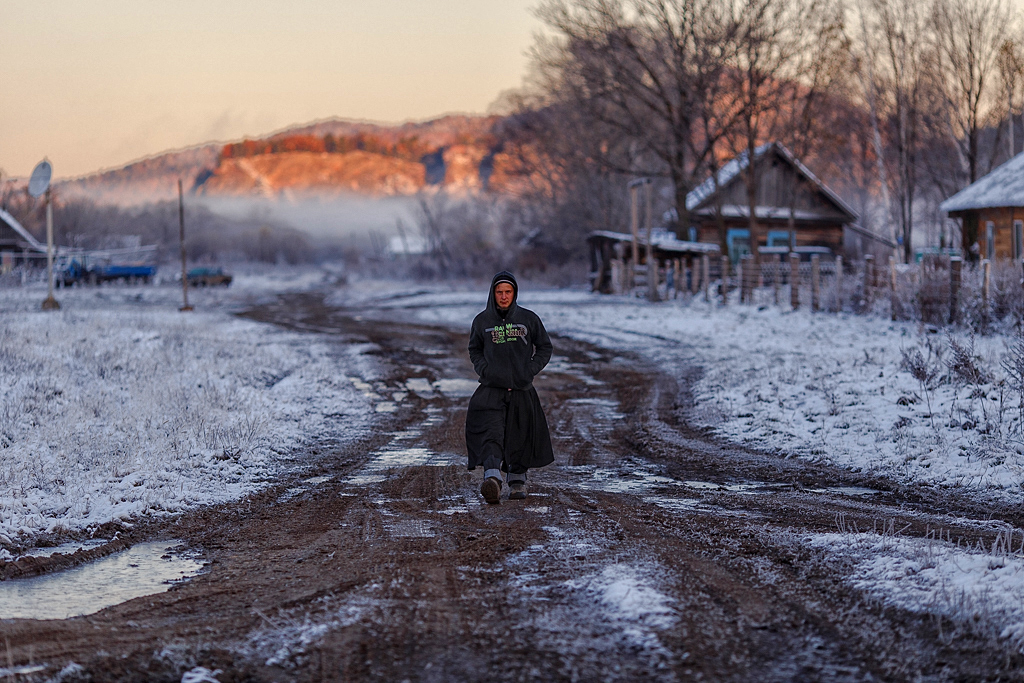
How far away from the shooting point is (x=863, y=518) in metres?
6.31

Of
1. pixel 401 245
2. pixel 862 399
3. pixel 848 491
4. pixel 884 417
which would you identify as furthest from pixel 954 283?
pixel 401 245

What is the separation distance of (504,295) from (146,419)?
192 inches

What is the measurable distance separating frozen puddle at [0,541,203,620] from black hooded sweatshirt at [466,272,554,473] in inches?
95.0

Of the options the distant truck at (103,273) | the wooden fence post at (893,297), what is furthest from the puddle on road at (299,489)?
the distant truck at (103,273)

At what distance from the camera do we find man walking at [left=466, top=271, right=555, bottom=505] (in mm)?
7090

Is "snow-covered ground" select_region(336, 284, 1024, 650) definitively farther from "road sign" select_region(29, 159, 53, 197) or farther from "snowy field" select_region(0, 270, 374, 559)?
"road sign" select_region(29, 159, 53, 197)

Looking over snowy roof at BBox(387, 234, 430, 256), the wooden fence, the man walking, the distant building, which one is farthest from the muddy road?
snowy roof at BBox(387, 234, 430, 256)

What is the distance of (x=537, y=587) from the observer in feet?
15.7

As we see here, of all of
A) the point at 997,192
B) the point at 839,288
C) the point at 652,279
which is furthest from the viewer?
the point at 652,279

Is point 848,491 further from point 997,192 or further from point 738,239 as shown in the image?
point 738,239

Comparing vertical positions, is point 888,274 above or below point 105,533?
above

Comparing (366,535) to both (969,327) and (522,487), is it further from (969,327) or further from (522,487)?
(969,327)

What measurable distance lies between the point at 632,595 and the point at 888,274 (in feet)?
63.4

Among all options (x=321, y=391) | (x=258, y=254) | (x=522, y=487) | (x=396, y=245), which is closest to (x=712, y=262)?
(x=321, y=391)
